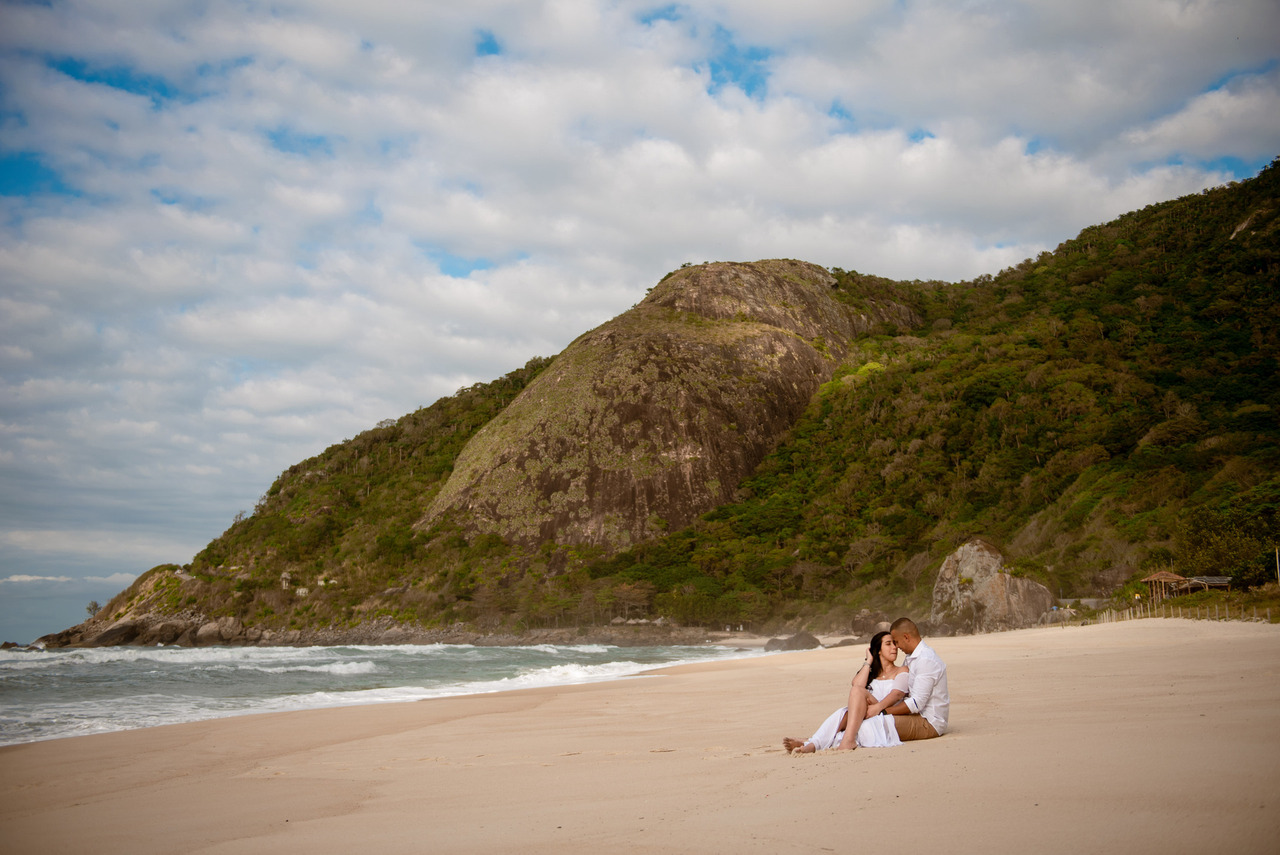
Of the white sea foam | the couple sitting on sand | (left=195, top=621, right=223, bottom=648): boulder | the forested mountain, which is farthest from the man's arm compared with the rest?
(left=195, top=621, right=223, bottom=648): boulder

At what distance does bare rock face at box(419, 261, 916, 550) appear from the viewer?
68500 mm

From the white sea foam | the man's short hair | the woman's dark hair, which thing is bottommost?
the white sea foam

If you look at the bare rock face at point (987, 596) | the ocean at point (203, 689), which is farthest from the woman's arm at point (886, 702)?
the bare rock face at point (987, 596)

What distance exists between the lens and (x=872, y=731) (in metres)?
6.02

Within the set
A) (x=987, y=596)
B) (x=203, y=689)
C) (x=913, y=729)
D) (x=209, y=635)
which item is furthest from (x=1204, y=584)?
(x=209, y=635)

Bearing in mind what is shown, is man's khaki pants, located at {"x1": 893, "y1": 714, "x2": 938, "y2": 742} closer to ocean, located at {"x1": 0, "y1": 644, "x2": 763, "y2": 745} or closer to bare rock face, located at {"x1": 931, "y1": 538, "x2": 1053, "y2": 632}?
ocean, located at {"x1": 0, "y1": 644, "x2": 763, "y2": 745}

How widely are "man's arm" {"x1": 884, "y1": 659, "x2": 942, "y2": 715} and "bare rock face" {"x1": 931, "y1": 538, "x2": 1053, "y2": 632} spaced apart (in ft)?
82.8

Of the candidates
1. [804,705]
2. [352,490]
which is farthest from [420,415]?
[804,705]

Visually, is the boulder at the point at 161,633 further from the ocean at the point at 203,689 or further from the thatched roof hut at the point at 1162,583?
the thatched roof hut at the point at 1162,583

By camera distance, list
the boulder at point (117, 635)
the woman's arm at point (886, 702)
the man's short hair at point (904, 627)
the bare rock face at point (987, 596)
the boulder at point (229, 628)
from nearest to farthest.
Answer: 1. the woman's arm at point (886, 702)
2. the man's short hair at point (904, 627)
3. the bare rock face at point (987, 596)
4. the boulder at point (117, 635)
5. the boulder at point (229, 628)

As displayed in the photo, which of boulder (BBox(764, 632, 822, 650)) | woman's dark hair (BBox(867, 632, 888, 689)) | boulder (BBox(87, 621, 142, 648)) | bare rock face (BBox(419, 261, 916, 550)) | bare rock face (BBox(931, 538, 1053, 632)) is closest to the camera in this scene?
woman's dark hair (BBox(867, 632, 888, 689))

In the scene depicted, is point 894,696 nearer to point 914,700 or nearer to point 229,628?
point 914,700

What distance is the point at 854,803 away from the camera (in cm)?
400

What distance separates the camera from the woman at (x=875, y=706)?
19.7 feet
